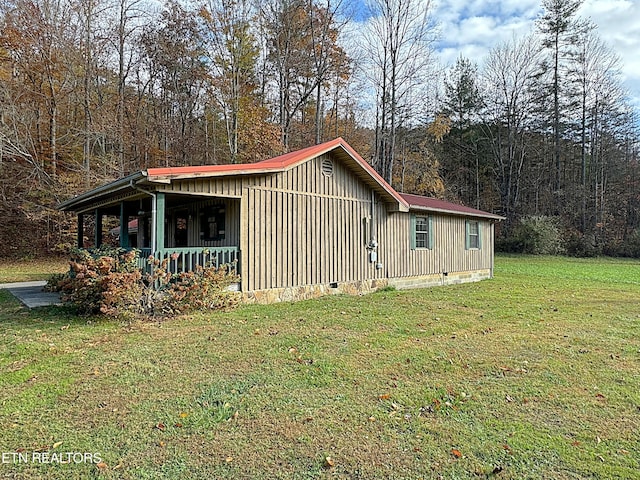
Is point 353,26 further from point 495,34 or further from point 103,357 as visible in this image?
point 103,357

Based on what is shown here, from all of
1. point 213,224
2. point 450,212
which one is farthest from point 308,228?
point 450,212

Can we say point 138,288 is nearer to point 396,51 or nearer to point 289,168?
point 289,168

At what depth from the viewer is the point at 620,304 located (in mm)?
8914

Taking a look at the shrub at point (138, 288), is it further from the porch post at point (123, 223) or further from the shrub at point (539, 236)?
the shrub at point (539, 236)

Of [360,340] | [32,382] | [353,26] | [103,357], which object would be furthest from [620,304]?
[353,26]

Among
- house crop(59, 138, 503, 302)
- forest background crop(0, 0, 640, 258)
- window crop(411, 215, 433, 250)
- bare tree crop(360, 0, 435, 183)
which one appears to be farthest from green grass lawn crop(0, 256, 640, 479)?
bare tree crop(360, 0, 435, 183)

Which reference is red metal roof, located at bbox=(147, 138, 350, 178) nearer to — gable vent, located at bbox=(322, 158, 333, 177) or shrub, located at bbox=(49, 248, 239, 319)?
gable vent, located at bbox=(322, 158, 333, 177)

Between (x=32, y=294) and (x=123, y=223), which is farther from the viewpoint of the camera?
(x=32, y=294)

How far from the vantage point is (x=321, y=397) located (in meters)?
3.63

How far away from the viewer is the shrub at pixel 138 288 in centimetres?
634

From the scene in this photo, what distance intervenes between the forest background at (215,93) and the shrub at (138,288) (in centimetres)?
1200

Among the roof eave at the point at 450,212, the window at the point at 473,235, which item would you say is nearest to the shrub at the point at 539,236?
the roof eave at the point at 450,212

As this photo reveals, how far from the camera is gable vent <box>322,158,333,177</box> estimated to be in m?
9.69

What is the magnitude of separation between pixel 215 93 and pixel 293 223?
519 inches
